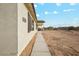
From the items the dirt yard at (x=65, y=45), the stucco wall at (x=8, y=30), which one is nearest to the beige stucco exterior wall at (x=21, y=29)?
the stucco wall at (x=8, y=30)

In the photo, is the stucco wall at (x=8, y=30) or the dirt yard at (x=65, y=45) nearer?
the stucco wall at (x=8, y=30)

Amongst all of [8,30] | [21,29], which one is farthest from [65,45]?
[8,30]

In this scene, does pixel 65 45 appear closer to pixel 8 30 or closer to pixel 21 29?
pixel 21 29

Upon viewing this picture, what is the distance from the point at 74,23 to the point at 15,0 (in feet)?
8.50

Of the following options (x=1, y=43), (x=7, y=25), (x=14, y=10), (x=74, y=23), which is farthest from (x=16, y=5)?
(x=74, y=23)

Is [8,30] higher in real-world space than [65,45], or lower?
higher

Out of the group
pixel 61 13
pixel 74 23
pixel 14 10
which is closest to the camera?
pixel 14 10

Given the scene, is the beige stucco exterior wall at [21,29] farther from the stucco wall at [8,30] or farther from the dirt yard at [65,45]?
the dirt yard at [65,45]

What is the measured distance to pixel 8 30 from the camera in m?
3.19

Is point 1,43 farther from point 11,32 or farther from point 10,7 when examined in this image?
point 10,7

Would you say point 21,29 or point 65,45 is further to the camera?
point 65,45

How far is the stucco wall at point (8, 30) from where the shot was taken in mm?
3172

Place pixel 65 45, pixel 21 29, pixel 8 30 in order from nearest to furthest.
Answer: pixel 8 30 < pixel 21 29 < pixel 65 45

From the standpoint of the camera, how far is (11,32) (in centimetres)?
319
